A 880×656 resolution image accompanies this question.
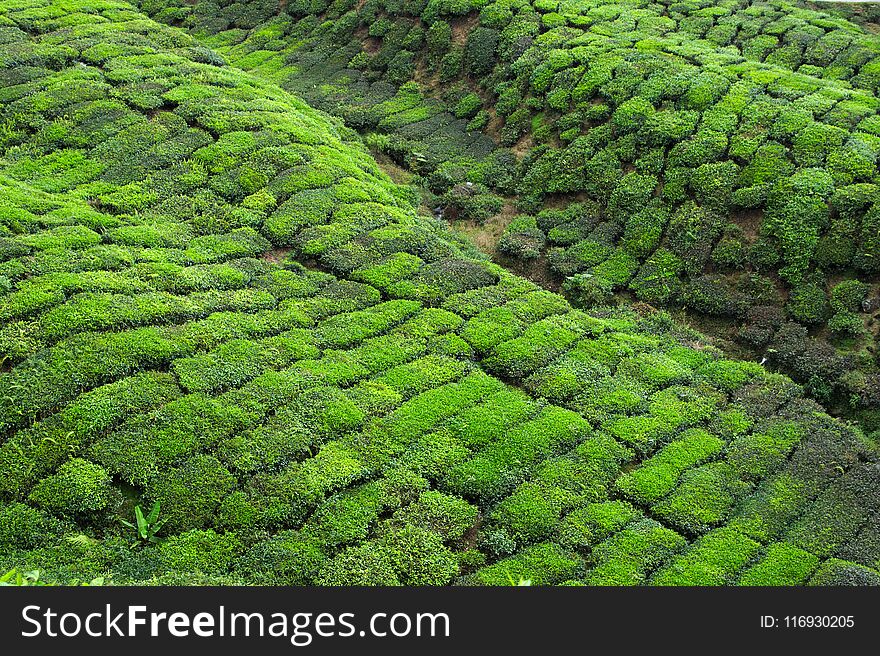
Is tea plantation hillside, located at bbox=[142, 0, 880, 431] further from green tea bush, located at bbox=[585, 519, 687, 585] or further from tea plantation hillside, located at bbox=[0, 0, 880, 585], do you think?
green tea bush, located at bbox=[585, 519, 687, 585]

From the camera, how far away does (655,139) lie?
22672mm

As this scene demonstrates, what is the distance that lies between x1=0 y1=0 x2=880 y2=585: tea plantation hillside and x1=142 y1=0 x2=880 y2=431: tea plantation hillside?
191 cm

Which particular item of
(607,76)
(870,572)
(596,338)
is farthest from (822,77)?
(870,572)

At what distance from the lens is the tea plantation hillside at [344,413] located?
39.7ft

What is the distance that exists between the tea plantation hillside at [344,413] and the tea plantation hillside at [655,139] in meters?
1.91

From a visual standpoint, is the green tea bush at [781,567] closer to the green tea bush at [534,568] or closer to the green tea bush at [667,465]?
the green tea bush at [667,465]

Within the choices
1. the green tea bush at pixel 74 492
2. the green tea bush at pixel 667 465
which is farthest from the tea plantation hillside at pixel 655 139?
the green tea bush at pixel 74 492

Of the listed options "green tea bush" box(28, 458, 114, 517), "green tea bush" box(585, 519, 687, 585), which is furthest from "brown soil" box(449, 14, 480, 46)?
"green tea bush" box(28, 458, 114, 517)

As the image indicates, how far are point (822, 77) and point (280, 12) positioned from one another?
23.2 metres

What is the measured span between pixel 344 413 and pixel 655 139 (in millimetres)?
13937

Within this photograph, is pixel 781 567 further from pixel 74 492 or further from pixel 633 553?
pixel 74 492

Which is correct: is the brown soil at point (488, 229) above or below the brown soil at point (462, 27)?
below

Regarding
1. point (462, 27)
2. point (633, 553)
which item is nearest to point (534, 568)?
point (633, 553)

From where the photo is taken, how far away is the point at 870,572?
490 inches
